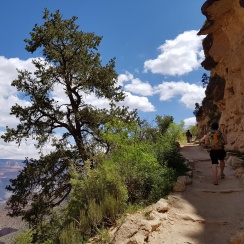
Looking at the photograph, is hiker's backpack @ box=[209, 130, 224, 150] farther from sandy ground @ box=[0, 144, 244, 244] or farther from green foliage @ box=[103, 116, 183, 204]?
green foliage @ box=[103, 116, 183, 204]

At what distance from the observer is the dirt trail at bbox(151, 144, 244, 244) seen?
570cm

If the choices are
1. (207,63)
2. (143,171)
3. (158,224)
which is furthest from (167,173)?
(207,63)

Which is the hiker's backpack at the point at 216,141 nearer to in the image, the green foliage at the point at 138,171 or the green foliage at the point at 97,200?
the green foliage at the point at 138,171

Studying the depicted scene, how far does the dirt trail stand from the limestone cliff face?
23.4ft

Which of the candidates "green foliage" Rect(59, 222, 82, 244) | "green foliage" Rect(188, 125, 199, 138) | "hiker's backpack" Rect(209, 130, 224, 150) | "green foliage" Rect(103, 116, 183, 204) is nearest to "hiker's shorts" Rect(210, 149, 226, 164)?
"hiker's backpack" Rect(209, 130, 224, 150)

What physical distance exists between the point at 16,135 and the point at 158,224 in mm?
10836

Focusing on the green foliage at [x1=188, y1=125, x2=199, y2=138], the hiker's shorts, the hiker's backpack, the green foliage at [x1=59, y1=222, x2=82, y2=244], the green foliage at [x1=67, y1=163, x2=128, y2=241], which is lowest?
the green foliage at [x1=59, y1=222, x2=82, y2=244]

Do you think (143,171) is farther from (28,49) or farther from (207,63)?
(207,63)

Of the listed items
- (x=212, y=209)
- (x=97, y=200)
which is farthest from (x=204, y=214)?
(x=97, y=200)

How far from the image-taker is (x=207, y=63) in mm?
20703

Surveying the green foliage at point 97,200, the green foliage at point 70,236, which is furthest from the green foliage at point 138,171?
the green foliage at point 70,236

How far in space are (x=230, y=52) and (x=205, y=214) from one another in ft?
44.1

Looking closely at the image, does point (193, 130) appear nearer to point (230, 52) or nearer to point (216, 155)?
point (230, 52)

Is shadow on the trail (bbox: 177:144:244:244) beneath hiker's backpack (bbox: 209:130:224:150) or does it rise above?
beneath
